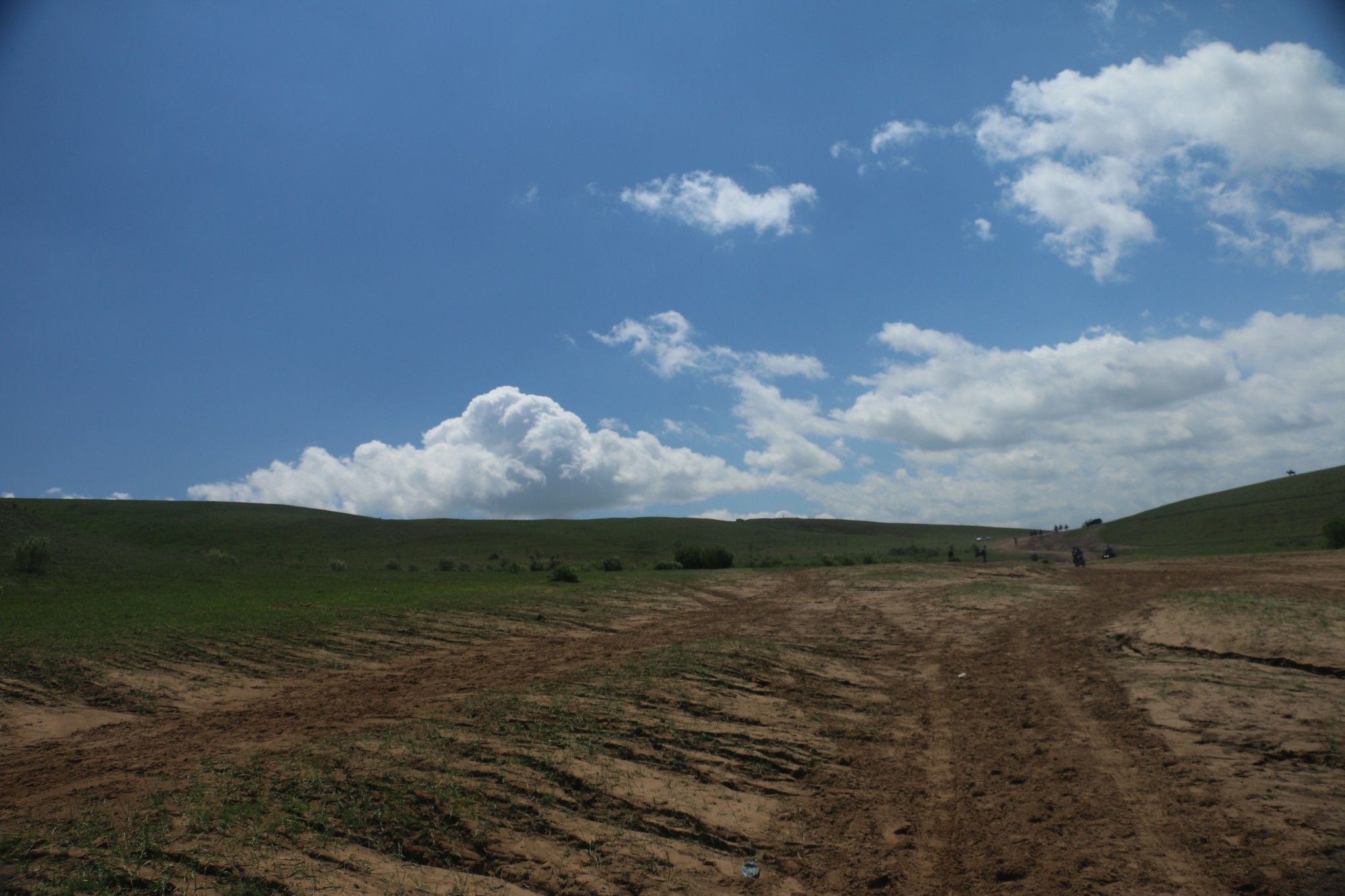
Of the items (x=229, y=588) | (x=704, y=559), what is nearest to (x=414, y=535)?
(x=704, y=559)

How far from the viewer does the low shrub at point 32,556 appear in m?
23.7

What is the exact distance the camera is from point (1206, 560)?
35.6 m

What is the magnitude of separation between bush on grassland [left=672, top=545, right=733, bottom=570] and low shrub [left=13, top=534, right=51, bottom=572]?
28.9 meters

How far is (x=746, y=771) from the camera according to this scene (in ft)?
25.5

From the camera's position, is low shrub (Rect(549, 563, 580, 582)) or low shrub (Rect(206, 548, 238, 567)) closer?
low shrub (Rect(549, 563, 580, 582))

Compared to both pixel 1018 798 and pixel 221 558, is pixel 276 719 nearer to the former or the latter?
pixel 1018 798

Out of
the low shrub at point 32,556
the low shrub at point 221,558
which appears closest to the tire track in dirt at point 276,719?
the low shrub at point 32,556

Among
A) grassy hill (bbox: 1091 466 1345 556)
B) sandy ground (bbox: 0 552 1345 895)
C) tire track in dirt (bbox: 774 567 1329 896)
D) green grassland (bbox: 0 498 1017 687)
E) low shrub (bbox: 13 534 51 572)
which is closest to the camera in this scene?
sandy ground (bbox: 0 552 1345 895)

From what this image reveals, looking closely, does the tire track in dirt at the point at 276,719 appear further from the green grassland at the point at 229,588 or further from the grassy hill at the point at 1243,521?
the grassy hill at the point at 1243,521

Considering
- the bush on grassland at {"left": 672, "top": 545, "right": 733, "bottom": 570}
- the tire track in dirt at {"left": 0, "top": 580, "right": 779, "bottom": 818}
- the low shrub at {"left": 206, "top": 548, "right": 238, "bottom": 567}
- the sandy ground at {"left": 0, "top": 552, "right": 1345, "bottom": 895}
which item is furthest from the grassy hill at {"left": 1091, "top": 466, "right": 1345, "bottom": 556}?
the low shrub at {"left": 206, "top": 548, "right": 238, "bottom": 567}

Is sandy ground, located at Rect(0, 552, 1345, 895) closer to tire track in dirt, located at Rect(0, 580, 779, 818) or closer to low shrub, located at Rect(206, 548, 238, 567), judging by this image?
tire track in dirt, located at Rect(0, 580, 779, 818)

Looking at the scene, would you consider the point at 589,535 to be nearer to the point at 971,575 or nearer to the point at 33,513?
the point at 33,513

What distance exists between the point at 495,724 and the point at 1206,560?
38.6 metres

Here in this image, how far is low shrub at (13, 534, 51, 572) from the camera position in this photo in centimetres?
2372
